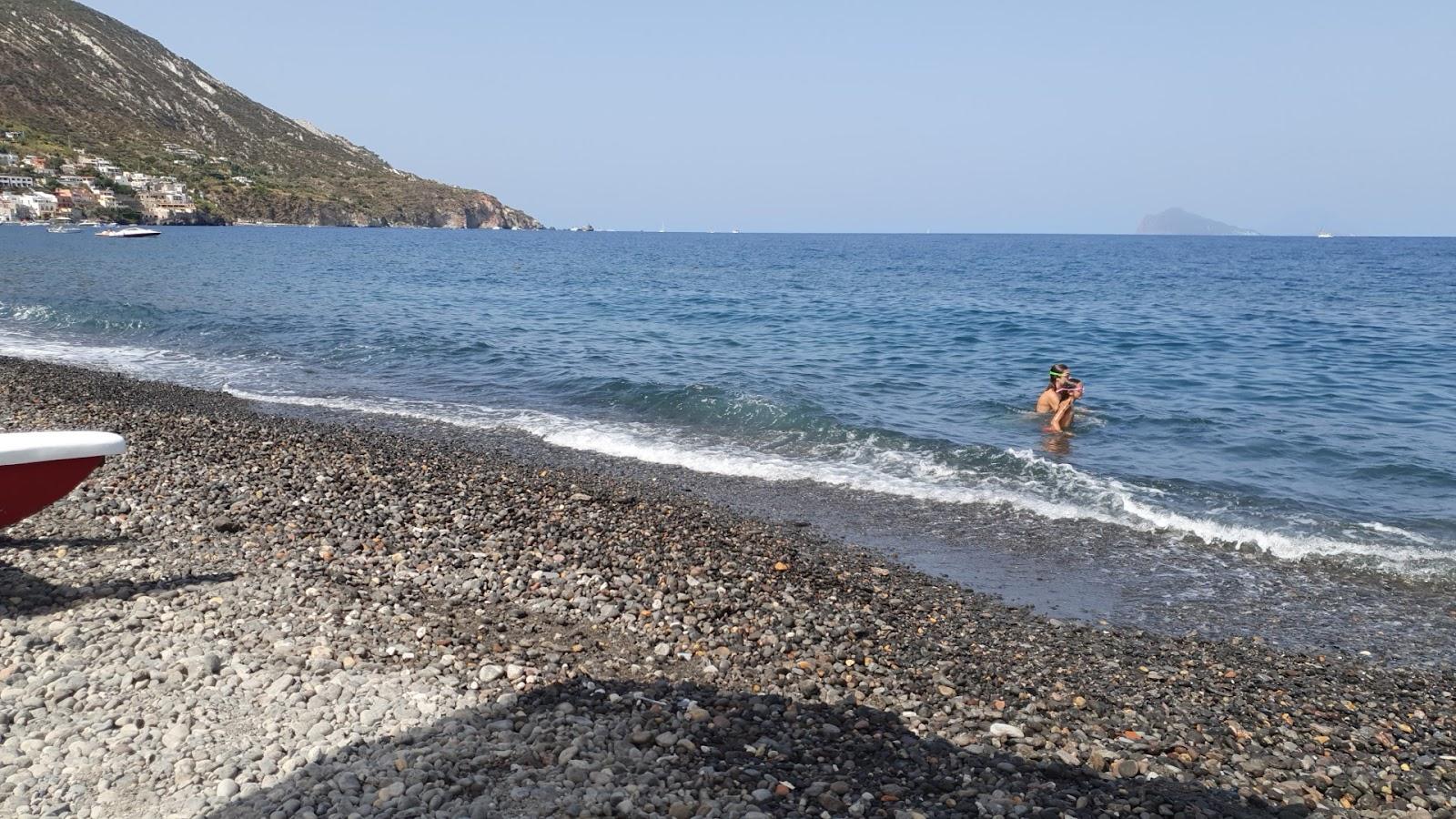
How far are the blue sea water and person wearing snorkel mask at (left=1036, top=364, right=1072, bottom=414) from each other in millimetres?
645

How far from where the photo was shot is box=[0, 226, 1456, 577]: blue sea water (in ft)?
45.9

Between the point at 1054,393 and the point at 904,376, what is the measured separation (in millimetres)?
5298

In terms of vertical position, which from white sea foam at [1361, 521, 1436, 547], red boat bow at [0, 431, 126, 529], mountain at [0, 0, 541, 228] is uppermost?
mountain at [0, 0, 541, 228]

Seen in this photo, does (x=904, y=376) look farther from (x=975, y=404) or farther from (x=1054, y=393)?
(x=1054, y=393)

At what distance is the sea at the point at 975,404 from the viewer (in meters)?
10.8

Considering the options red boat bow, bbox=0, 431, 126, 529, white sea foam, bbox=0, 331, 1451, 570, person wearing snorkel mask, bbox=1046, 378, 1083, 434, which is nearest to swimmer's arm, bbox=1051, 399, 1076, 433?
person wearing snorkel mask, bbox=1046, 378, 1083, 434

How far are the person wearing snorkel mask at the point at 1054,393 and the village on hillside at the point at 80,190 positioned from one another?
441ft

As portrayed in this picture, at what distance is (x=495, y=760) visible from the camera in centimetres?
542

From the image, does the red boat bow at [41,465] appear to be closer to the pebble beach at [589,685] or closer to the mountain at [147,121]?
the pebble beach at [589,685]

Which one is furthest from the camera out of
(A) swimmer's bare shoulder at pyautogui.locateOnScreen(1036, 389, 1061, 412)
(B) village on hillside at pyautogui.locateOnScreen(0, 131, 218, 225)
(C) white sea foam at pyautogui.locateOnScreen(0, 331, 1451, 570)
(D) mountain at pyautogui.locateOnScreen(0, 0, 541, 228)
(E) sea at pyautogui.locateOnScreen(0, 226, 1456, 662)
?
(D) mountain at pyautogui.locateOnScreen(0, 0, 541, 228)

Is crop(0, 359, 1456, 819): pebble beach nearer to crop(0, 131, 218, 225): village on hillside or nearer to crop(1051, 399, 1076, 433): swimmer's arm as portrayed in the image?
crop(1051, 399, 1076, 433): swimmer's arm

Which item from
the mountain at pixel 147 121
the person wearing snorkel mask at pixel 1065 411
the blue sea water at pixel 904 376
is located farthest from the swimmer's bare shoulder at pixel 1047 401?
the mountain at pixel 147 121

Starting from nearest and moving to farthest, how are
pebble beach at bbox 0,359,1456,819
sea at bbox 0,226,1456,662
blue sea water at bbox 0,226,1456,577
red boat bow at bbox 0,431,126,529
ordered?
pebble beach at bbox 0,359,1456,819
red boat bow at bbox 0,431,126,529
sea at bbox 0,226,1456,662
blue sea water at bbox 0,226,1456,577

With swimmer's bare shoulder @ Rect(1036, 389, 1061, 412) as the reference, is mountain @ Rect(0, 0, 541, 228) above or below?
above
